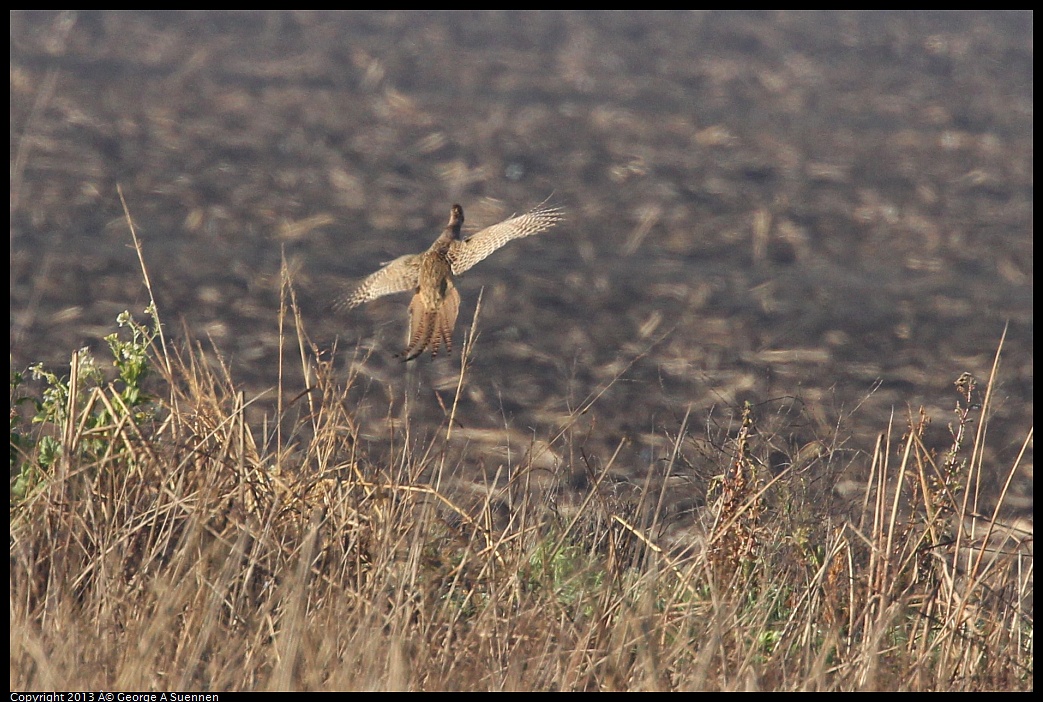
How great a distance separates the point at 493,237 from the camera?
341cm

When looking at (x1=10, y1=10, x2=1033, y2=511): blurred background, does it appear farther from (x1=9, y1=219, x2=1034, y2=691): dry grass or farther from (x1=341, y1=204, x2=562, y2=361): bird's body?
(x1=341, y1=204, x2=562, y2=361): bird's body

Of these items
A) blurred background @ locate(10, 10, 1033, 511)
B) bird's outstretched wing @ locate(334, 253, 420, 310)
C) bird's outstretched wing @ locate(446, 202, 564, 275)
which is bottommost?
blurred background @ locate(10, 10, 1033, 511)

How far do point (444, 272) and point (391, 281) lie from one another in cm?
24

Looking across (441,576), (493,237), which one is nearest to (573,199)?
(493,237)

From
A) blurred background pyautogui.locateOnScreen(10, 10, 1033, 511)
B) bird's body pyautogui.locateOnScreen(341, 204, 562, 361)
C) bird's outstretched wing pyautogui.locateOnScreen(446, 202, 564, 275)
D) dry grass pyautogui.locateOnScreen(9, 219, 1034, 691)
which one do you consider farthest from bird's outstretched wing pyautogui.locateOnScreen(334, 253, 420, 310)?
blurred background pyautogui.locateOnScreen(10, 10, 1033, 511)

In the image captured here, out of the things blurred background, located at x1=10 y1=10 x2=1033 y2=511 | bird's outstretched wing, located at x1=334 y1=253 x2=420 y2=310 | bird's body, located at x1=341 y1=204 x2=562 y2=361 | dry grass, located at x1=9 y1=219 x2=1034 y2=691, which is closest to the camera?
dry grass, located at x1=9 y1=219 x2=1034 y2=691

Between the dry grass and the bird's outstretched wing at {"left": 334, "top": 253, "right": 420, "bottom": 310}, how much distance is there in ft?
0.76

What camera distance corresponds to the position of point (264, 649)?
3.11m

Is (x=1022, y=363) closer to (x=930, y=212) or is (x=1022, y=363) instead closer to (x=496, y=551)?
(x=930, y=212)

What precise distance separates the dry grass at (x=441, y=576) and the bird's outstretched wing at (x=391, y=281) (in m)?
0.23

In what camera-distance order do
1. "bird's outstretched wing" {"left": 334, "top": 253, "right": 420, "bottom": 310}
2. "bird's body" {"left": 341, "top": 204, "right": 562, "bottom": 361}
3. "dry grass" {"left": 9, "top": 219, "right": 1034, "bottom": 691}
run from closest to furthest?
"dry grass" {"left": 9, "top": 219, "right": 1034, "bottom": 691}, "bird's body" {"left": 341, "top": 204, "right": 562, "bottom": 361}, "bird's outstretched wing" {"left": 334, "top": 253, "right": 420, "bottom": 310}

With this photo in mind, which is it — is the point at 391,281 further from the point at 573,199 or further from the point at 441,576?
the point at 573,199

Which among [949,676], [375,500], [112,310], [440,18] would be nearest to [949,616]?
[949,676]

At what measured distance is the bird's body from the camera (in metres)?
3.33
